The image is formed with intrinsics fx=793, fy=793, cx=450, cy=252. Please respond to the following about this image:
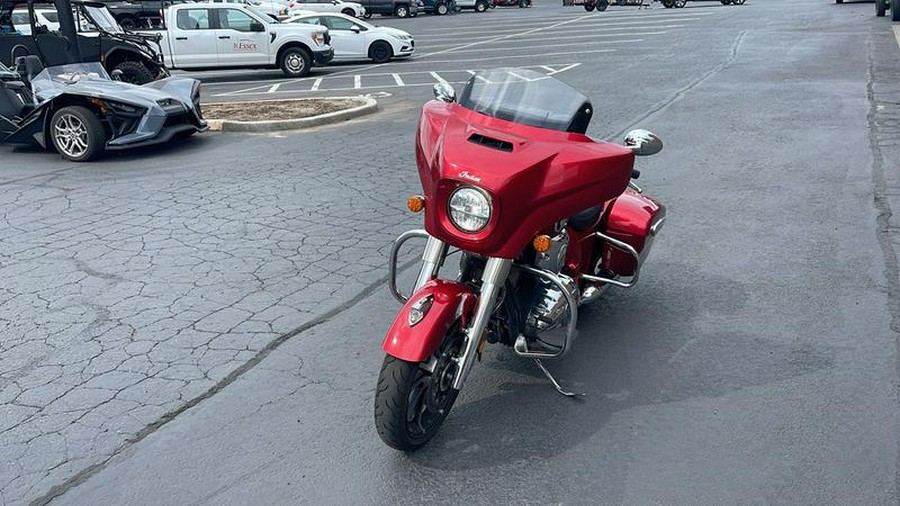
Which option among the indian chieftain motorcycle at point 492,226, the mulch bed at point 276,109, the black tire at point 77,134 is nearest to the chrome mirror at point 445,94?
the indian chieftain motorcycle at point 492,226

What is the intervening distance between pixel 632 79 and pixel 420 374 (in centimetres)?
1299

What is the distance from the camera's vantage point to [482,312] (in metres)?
3.54

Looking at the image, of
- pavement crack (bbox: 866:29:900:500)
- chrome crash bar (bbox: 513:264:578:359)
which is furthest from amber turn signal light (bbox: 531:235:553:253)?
pavement crack (bbox: 866:29:900:500)

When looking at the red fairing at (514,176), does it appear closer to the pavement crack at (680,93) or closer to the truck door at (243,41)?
the pavement crack at (680,93)

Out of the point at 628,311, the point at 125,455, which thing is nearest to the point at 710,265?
the point at 628,311

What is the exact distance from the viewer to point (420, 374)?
351cm

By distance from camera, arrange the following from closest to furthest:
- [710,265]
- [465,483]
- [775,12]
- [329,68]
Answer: [465,483] → [710,265] → [329,68] → [775,12]

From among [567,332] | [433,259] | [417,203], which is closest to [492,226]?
[433,259]

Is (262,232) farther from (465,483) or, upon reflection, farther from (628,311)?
(465,483)

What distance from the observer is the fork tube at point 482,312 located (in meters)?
3.54

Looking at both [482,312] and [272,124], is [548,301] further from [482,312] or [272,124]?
[272,124]

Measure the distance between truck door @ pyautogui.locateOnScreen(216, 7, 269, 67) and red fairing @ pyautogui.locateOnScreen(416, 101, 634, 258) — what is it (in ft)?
54.4

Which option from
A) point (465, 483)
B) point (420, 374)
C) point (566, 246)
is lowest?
point (465, 483)

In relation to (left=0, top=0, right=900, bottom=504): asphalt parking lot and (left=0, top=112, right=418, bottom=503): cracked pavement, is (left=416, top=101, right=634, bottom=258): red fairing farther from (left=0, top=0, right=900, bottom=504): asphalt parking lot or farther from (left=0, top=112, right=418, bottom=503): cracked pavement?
(left=0, top=112, right=418, bottom=503): cracked pavement
